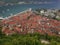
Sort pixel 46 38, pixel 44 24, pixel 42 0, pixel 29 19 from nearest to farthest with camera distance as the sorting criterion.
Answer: pixel 46 38
pixel 44 24
pixel 29 19
pixel 42 0

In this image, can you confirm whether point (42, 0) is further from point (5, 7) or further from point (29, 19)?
point (29, 19)

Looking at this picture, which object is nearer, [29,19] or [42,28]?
[42,28]

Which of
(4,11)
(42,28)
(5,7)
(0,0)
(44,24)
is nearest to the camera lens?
(42,28)

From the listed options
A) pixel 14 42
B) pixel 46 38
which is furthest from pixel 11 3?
pixel 14 42

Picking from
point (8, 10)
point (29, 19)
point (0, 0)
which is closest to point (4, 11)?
point (8, 10)

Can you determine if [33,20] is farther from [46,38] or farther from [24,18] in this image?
[46,38]

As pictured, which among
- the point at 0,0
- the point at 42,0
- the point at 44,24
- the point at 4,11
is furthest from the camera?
the point at 42,0

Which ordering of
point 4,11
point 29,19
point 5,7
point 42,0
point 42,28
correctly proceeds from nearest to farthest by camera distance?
point 42,28, point 29,19, point 4,11, point 5,7, point 42,0

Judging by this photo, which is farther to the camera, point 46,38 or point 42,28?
point 42,28

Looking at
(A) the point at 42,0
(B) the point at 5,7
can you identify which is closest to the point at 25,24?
(B) the point at 5,7
